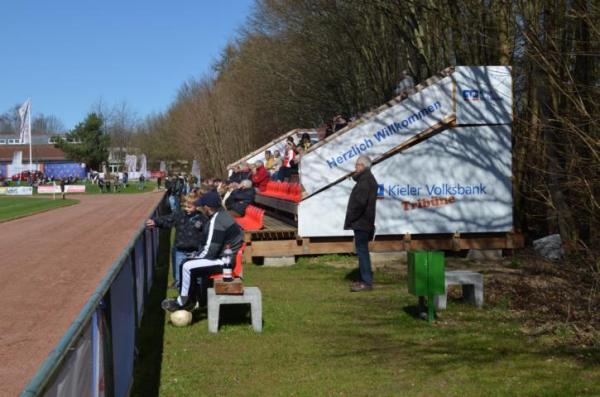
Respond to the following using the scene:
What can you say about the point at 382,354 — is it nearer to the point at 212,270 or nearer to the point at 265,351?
the point at 265,351

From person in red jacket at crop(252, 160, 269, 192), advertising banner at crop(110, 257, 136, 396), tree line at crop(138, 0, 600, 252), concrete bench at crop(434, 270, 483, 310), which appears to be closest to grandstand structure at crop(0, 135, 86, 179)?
tree line at crop(138, 0, 600, 252)

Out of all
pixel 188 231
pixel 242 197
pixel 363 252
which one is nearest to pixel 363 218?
pixel 363 252

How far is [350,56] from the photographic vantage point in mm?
39125

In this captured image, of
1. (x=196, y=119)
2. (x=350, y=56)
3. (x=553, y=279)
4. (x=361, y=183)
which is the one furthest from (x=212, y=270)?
(x=196, y=119)

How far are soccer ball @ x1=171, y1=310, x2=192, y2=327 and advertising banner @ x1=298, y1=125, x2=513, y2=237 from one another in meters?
6.84

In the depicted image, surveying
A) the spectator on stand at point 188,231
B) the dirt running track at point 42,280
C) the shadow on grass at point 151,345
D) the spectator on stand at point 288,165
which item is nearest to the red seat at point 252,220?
the shadow on grass at point 151,345

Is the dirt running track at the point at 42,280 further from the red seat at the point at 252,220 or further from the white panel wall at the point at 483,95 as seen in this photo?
the white panel wall at the point at 483,95

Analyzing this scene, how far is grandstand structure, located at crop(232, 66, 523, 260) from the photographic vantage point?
1692cm

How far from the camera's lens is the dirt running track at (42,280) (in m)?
9.03

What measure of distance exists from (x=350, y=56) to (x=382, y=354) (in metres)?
31.8

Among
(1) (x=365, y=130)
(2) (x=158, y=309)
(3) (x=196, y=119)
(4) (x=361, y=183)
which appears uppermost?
(3) (x=196, y=119)

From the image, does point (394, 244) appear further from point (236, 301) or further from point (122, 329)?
point (122, 329)

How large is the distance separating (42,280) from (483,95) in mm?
9605

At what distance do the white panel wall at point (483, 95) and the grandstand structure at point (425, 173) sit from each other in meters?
0.02
